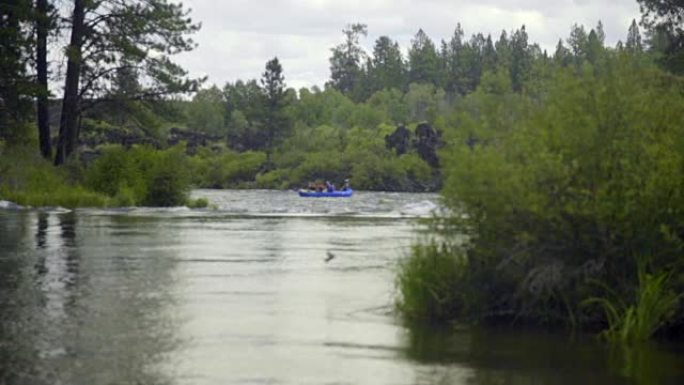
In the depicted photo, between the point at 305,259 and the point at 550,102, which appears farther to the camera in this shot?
the point at 305,259

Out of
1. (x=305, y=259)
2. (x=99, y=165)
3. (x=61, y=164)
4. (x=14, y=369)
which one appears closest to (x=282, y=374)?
(x=14, y=369)

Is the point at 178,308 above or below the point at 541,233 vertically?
below

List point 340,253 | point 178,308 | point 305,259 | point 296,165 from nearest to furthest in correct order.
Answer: point 178,308
point 305,259
point 340,253
point 296,165

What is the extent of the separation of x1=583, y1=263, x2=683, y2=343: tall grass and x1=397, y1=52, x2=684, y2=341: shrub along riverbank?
2 centimetres

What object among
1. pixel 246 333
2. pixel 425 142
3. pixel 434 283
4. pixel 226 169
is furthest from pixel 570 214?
pixel 425 142

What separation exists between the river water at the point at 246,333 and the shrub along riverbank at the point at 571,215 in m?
0.51

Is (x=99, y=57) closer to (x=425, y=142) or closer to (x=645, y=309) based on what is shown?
(x=645, y=309)

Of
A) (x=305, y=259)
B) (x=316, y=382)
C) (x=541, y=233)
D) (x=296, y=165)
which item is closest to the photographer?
(x=316, y=382)

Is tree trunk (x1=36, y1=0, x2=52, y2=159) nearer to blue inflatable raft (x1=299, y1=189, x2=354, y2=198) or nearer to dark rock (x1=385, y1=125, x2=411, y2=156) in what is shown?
blue inflatable raft (x1=299, y1=189, x2=354, y2=198)

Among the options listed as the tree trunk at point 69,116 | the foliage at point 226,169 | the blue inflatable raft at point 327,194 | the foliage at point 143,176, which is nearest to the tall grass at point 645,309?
the foliage at point 143,176

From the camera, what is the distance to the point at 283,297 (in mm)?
15430

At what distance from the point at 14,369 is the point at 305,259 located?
1099cm

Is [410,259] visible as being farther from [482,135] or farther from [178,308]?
[178,308]

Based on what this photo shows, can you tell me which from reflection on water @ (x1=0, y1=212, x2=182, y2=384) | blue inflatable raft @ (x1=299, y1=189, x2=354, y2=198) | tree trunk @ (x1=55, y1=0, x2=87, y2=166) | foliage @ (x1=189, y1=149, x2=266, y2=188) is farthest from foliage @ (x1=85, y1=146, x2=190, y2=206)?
foliage @ (x1=189, y1=149, x2=266, y2=188)
